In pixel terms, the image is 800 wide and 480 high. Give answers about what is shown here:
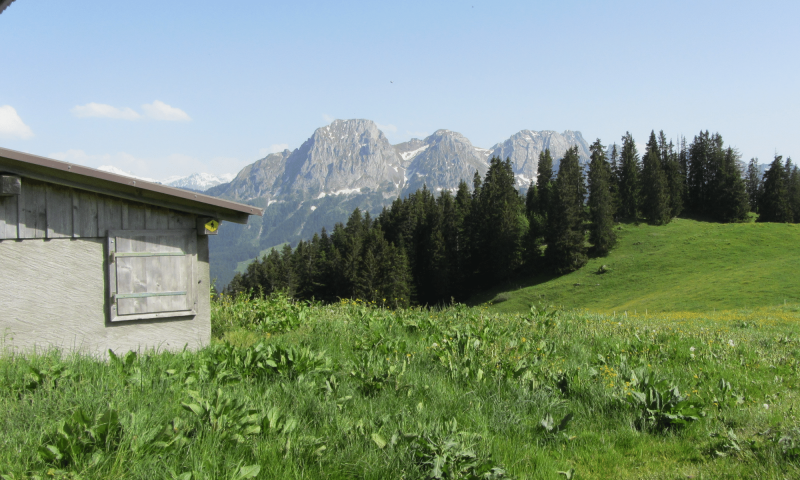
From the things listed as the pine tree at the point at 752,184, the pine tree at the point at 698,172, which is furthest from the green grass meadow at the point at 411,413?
the pine tree at the point at 752,184

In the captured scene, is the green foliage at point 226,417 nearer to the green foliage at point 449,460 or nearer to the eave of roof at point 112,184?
the green foliage at point 449,460

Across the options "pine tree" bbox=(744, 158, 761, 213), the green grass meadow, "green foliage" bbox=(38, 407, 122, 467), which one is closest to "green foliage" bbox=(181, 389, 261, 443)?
the green grass meadow

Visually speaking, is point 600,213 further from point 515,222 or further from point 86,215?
point 86,215

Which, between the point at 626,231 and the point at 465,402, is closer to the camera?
the point at 465,402

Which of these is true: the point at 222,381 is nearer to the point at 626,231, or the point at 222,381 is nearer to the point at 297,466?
the point at 297,466

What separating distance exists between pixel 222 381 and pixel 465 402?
2880 millimetres

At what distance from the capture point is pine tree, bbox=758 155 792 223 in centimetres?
8356

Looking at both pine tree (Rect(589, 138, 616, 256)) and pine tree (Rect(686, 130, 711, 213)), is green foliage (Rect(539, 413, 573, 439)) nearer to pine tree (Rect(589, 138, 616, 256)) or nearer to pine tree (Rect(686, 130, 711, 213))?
pine tree (Rect(589, 138, 616, 256))

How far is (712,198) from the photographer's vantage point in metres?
89.9

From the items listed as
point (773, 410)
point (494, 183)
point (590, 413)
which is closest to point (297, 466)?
point (590, 413)

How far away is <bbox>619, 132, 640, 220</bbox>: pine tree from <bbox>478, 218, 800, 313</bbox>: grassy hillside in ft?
16.1

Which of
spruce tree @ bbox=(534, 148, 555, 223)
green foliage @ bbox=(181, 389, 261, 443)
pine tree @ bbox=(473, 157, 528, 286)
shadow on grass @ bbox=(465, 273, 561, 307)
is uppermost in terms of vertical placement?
spruce tree @ bbox=(534, 148, 555, 223)

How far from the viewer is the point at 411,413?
5000mm

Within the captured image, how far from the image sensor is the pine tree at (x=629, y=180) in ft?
270
